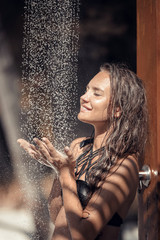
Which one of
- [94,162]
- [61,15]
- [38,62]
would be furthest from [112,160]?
[61,15]

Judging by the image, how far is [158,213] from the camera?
100 cm

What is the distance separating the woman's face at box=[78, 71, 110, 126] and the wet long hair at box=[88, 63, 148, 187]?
0.07ft

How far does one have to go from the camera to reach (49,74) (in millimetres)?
1802

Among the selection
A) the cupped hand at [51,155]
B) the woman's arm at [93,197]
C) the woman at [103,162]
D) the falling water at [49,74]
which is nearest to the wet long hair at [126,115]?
the woman at [103,162]

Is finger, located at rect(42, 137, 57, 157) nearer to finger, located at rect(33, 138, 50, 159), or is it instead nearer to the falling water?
finger, located at rect(33, 138, 50, 159)

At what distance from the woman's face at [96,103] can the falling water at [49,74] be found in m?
0.49

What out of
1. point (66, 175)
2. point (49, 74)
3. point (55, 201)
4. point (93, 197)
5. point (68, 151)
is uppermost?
point (49, 74)

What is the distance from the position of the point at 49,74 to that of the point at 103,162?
740 millimetres

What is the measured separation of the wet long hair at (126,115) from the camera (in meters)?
1.27

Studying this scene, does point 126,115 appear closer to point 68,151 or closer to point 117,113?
point 117,113

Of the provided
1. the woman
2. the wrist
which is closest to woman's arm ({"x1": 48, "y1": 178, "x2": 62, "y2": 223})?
the woman

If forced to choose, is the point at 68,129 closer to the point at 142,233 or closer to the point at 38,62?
the point at 38,62

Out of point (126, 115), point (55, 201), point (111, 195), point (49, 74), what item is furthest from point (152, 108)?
point (49, 74)

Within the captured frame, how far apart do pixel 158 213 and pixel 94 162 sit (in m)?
0.36
